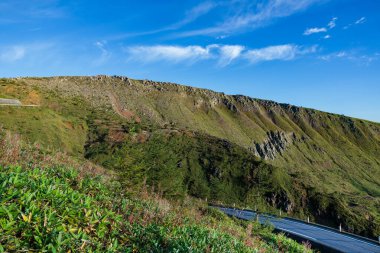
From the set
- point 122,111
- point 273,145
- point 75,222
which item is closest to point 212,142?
point 122,111

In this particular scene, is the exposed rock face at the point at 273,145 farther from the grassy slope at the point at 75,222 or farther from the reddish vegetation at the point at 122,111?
the grassy slope at the point at 75,222

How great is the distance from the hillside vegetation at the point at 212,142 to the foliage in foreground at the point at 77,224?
5.00 m

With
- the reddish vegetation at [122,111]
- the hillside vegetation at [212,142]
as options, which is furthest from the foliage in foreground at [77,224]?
the reddish vegetation at [122,111]

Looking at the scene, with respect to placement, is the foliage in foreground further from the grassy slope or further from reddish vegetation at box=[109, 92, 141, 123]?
reddish vegetation at box=[109, 92, 141, 123]

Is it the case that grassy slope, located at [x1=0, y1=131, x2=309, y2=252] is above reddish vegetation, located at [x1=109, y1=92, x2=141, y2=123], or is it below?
below

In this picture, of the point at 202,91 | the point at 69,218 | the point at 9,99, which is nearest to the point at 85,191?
the point at 69,218

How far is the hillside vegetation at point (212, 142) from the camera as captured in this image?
2246 inches

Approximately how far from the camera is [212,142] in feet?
265

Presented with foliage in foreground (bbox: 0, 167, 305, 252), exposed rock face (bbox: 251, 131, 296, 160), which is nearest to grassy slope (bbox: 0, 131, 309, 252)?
foliage in foreground (bbox: 0, 167, 305, 252)

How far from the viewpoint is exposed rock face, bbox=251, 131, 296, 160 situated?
119125mm

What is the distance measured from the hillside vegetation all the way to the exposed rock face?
47 centimetres

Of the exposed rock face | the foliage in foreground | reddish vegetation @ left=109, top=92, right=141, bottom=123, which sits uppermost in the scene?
reddish vegetation @ left=109, top=92, right=141, bottom=123

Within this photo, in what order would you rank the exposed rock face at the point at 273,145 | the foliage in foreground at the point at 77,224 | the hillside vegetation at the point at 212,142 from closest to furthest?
the foliage in foreground at the point at 77,224, the hillside vegetation at the point at 212,142, the exposed rock face at the point at 273,145

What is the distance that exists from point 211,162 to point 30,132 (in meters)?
35.6
